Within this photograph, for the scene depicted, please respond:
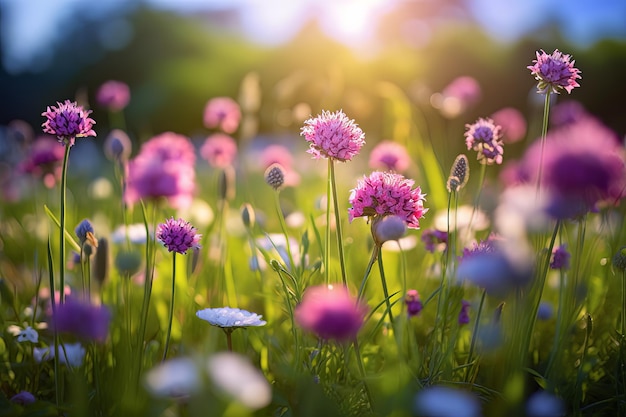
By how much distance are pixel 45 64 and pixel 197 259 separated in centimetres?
596

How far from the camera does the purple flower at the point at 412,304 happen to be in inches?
53.0

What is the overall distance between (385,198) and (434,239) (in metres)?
0.46

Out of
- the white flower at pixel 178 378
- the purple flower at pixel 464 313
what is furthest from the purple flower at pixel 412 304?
the white flower at pixel 178 378

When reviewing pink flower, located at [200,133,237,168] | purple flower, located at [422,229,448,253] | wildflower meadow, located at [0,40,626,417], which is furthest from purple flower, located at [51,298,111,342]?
pink flower, located at [200,133,237,168]

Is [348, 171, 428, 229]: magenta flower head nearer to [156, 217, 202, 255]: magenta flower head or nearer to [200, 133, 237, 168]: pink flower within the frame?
[156, 217, 202, 255]: magenta flower head

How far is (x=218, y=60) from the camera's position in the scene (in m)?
6.64

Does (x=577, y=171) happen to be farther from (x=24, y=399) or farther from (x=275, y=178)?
(x=24, y=399)

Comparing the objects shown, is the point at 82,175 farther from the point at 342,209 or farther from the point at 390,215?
the point at 390,215

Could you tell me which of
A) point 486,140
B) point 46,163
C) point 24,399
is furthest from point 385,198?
point 46,163

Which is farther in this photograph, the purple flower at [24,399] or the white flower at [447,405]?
the purple flower at [24,399]

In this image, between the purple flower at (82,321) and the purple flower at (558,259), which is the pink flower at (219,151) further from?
the purple flower at (82,321)

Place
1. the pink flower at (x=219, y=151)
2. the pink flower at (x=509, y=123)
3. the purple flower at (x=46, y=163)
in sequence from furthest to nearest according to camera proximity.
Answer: the pink flower at (x=509, y=123) < the pink flower at (x=219, y=151) < the purple flower at (x=46, y=163)

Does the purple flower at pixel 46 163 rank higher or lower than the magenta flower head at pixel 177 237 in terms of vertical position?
higher

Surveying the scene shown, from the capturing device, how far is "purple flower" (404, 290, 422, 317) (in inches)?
53.0
